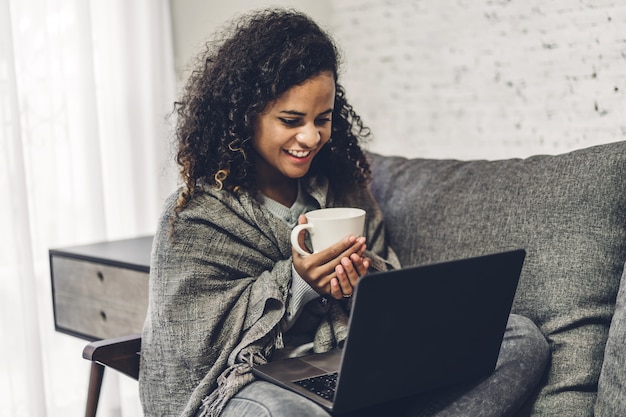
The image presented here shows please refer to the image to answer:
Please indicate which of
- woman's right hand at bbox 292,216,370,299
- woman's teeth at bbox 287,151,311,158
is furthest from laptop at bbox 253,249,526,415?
woman's teeth at bbox 287,151,311,158

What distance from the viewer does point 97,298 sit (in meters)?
1.73

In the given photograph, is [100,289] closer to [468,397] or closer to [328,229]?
[328,229]

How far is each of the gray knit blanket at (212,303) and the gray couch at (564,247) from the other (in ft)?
1.01

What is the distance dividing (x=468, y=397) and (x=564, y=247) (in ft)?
1.13

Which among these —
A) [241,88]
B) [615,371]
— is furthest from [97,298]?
[615,371]

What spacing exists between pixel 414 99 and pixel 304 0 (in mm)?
507

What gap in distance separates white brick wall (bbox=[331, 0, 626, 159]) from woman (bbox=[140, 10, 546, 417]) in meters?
0.73

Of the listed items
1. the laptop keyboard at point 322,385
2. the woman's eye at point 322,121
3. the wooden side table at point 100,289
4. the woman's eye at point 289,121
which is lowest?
the wooden side table at point 100,289

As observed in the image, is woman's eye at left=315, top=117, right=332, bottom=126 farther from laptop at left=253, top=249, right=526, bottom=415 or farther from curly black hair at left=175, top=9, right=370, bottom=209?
laptop at left=253, top=249, right=526, bottom=415

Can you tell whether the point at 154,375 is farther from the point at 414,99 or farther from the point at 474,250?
the point at 414,99

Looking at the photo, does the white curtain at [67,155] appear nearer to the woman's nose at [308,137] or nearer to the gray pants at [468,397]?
the woman's nose at [308,137]

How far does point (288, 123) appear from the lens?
4.51 feet

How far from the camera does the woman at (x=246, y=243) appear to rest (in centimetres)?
127

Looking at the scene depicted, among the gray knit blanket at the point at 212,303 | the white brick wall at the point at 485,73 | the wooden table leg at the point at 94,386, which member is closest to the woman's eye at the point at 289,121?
the gray knit blanket at the point at 212,303
